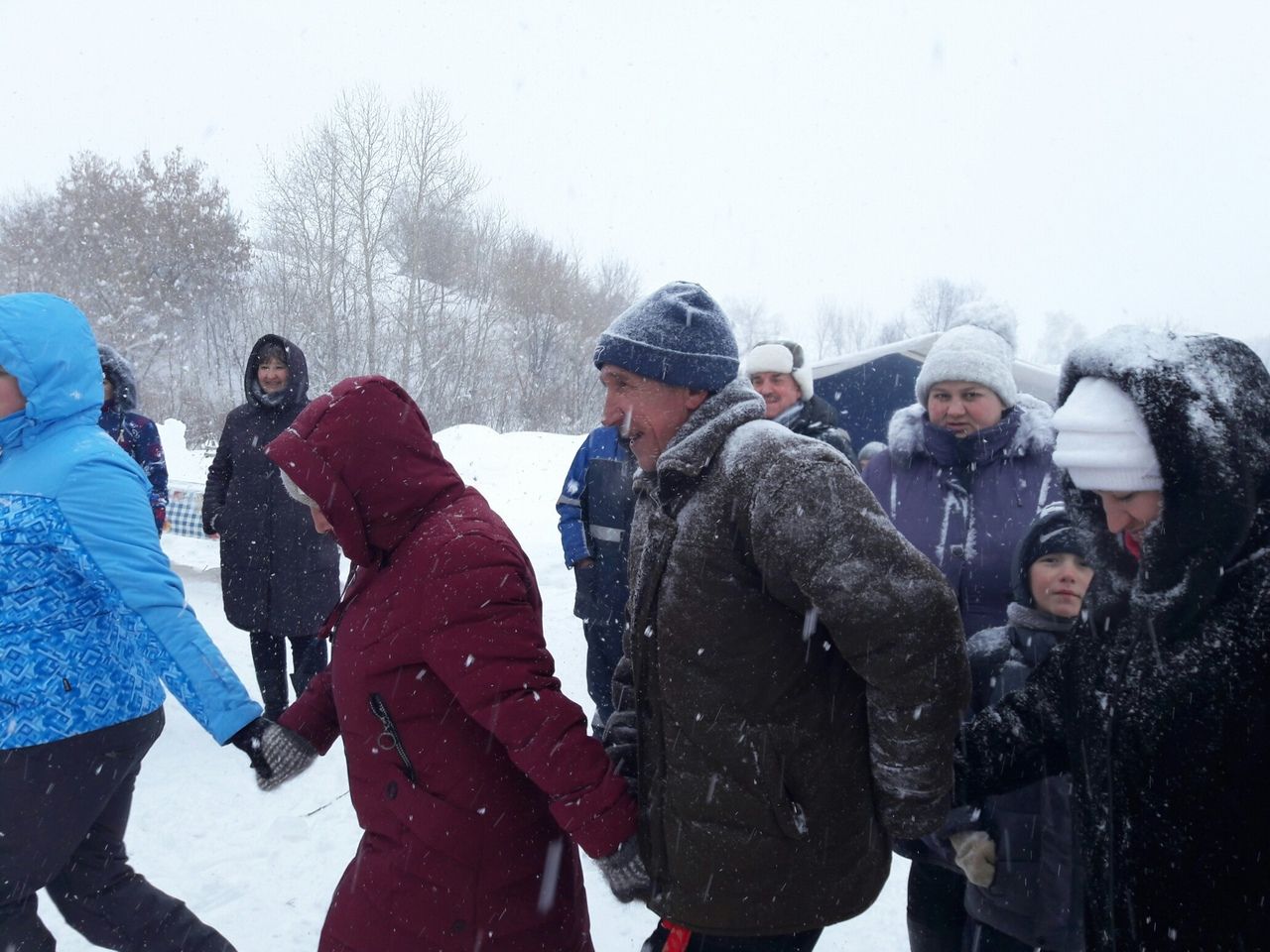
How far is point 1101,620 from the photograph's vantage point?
5.52 feet

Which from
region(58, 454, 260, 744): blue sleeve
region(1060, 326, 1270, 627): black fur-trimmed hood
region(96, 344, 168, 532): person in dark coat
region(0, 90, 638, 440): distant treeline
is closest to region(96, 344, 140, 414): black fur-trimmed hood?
region(96, 344, 168, 532): person in dark coat

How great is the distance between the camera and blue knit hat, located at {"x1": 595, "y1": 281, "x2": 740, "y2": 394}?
72.6 inches

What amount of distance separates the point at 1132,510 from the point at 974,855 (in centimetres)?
103

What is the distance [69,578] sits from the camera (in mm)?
2324

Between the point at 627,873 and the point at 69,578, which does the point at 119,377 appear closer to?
the point at 69,578

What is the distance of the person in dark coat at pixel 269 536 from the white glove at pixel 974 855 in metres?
3.50

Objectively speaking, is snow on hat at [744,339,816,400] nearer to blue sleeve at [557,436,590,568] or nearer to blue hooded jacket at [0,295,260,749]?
blue sleeve at [557,436,590,568]

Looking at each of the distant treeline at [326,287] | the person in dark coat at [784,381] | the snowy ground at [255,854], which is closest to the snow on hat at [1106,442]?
the snowy ground at [255,854]

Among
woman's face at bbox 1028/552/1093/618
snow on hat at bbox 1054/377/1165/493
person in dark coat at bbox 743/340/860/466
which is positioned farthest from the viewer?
person in dark coat at bbox 743/340/860/466

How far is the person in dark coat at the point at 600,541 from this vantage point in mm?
4484

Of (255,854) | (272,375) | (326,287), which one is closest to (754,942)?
(255,854)

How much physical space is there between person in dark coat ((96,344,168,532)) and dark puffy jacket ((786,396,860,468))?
3.37 m

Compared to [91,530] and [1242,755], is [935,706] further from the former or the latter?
[91,530]

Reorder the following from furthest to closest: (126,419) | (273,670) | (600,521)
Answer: (126,419) < (273,670) < (600,521)
